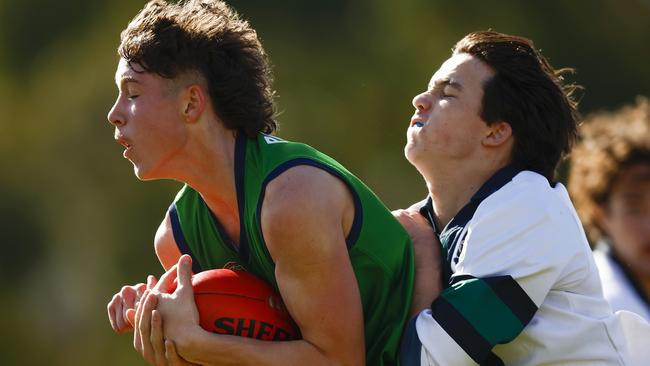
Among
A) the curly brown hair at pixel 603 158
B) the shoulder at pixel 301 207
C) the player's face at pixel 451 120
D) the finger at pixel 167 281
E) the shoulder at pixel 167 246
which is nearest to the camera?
the shoulder at pixel 301 207

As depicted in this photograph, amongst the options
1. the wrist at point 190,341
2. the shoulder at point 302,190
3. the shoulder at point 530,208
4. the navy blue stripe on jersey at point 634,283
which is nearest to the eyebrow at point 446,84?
the shoulder at point 530,208

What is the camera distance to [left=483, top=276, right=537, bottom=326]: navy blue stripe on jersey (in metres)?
4.29

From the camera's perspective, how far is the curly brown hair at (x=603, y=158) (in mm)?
6910

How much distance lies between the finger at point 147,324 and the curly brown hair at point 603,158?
3339mm

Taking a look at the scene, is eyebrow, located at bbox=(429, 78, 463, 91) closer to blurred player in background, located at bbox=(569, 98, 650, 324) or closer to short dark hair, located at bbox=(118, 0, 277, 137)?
short dark hair, located at bbox=(118, 0, 277, 137)

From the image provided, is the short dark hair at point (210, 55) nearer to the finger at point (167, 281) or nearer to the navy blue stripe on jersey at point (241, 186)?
the navy blue stripe on jersey at point (241, 186)

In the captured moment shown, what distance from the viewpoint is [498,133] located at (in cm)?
485

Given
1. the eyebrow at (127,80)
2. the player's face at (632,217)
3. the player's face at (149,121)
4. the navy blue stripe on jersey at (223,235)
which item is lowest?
the player's face at (632,217)

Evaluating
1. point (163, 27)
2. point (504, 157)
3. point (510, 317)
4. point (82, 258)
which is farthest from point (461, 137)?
point (82, 258)

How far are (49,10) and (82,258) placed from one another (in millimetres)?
2801

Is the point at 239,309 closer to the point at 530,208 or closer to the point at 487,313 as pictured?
the point at 487,313

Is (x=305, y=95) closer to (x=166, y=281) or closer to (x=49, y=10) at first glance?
(x=49, y=10)

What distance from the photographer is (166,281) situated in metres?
4.47

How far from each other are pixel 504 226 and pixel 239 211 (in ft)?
3.12
